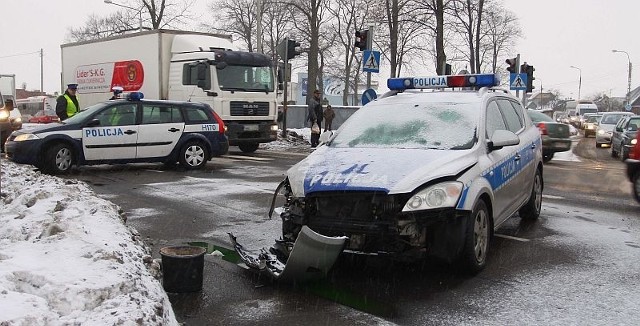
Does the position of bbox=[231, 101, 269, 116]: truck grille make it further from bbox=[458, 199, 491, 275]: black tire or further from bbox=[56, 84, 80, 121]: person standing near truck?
bbox=[458, 199, 491, 275]: black tire

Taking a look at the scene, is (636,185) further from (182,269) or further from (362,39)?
(362,39)

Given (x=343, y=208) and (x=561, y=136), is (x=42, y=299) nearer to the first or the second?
(x=343, y=208)

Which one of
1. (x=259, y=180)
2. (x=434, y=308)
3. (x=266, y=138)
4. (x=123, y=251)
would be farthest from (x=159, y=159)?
(x=434, y=308)

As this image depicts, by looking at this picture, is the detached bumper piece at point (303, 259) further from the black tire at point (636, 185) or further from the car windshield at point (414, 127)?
the black tire at point (636, 185)

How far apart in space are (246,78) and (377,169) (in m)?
13.1

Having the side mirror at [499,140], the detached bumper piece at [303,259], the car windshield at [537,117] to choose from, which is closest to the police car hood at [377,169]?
the side mirror at [499,140]

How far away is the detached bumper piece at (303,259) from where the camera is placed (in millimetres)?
4734

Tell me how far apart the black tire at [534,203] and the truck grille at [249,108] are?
→ 10886mm

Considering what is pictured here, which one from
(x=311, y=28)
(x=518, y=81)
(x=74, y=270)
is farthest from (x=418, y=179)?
(x=311, y=28)

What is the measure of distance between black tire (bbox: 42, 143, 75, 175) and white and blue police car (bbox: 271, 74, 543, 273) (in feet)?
23.9

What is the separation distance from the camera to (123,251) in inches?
177

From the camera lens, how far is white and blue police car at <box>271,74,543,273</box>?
16.1ft

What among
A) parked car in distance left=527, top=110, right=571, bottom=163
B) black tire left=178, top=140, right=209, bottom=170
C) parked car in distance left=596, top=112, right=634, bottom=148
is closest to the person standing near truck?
black tire left=178, top=140, right=209, bottom=170

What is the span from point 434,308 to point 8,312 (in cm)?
281
